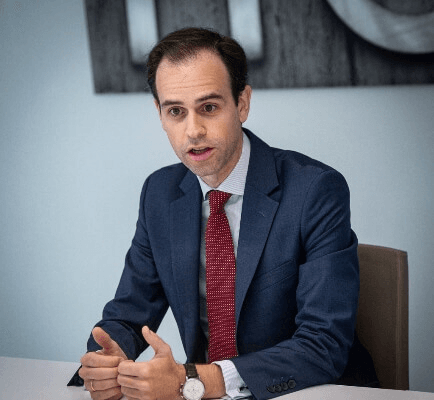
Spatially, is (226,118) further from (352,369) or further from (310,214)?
(352,369)

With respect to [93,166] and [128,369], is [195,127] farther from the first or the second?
[93,166]

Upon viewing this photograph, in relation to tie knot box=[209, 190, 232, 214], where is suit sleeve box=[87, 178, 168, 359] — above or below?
below

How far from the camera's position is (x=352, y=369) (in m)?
1.79

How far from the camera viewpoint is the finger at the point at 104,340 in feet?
5.23

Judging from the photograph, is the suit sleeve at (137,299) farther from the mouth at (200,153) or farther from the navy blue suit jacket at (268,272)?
the mouth at (200,153)

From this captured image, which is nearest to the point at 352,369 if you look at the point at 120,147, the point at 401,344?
the point at 401,344

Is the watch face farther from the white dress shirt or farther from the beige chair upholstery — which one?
the beige chair upholstery

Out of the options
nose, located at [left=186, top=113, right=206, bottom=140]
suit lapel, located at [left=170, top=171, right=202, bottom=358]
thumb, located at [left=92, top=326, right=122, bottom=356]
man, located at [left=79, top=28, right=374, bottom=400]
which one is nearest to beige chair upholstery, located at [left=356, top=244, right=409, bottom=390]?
man, located at [left=79, top=28, right=374, bottom=400]

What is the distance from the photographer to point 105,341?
64.0 inches

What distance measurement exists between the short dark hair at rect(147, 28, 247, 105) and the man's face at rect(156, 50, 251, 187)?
2 cm

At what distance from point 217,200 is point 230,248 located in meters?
0.15

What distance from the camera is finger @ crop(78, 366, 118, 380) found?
147cm

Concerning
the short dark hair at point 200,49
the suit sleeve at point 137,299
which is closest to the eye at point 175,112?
the short dark hair at point 200,49

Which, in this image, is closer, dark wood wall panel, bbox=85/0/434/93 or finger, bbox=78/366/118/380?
finger, bbox=78/366/118/380
